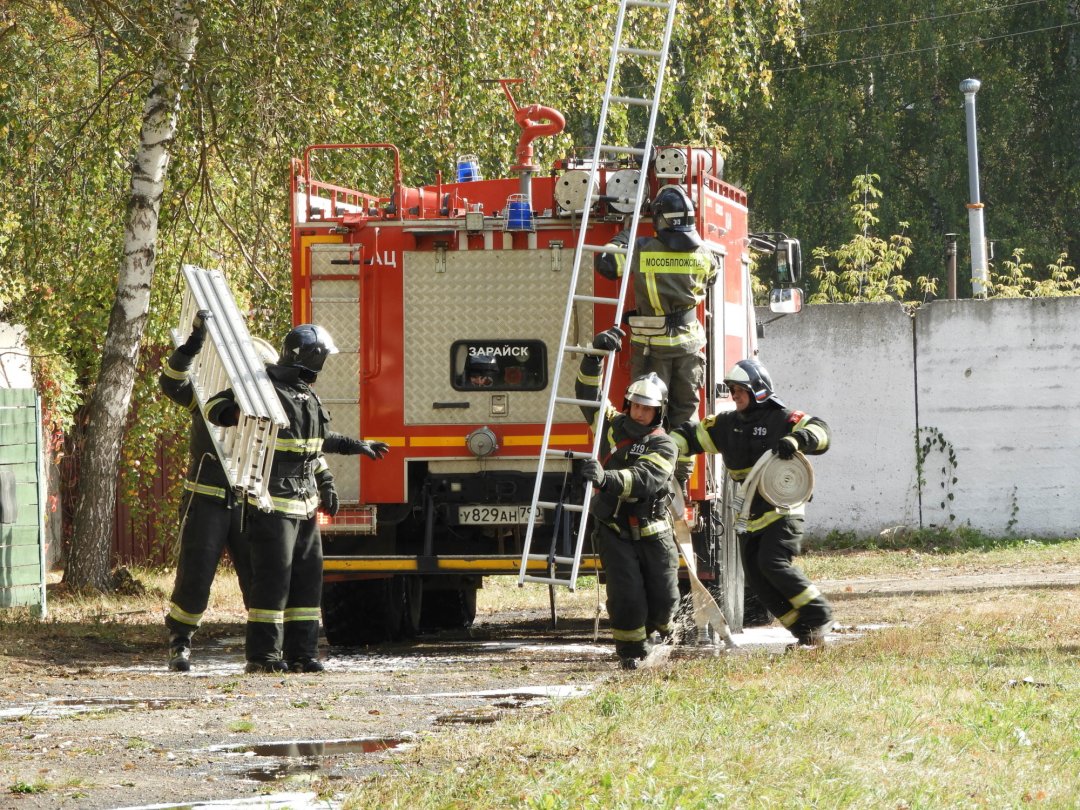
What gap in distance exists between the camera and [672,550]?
887cm

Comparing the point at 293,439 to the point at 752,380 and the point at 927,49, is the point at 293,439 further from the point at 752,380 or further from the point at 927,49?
the point at 927,49

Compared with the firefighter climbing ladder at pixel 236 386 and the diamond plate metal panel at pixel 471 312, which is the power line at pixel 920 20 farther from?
the firefighter climbing ladder at pixel 236 386

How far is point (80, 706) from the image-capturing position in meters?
7.36

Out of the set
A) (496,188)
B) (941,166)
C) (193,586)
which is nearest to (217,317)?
(193,586)

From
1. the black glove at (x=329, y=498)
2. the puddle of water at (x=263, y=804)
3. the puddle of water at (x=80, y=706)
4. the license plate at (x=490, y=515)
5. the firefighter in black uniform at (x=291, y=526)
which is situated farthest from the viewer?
the license plate at (x=490, y=515)

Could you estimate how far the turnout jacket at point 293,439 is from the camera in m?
8.76

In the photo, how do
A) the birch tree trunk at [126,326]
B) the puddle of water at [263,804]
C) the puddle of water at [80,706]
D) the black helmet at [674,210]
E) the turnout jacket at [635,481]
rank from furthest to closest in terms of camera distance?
the birch tree trunk at [126,326]
the black helmet at [674,210]
the turnout jacket at [635,481]
the puddle of water at [80,706]
the puddle of water at [263,804]

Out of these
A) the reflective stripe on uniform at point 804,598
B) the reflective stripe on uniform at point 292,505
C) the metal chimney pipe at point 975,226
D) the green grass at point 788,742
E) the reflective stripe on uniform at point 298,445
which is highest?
the metal chimney pipe at point 975,226

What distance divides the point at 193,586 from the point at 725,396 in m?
3.39

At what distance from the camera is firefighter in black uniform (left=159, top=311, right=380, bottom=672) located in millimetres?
8781

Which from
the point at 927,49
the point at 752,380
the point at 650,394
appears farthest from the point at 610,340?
the point at 927,49

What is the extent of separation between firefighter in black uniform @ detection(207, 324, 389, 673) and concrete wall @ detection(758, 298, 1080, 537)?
9.13 metres

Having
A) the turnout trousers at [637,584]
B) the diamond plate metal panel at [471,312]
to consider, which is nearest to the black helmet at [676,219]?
the diamond plate metal panel at [471,312]

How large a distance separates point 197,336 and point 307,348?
1.87 feet
